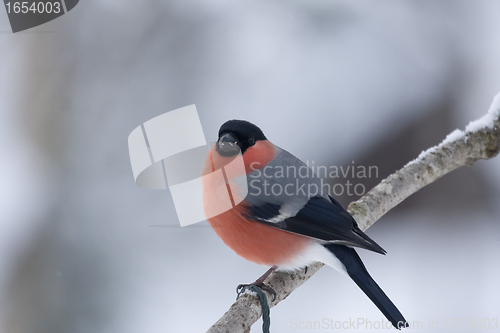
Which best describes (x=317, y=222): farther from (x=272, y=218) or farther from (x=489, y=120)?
(x=489, y=120)

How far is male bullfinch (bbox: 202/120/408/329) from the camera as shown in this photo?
5.04 feet

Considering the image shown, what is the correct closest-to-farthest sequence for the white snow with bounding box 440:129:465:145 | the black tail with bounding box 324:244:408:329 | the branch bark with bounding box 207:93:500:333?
the black tail with bounding box 324:244:408:329 → the branch bark with bounding box 207:93:500:333 → the white snow with bounding box 440:129:465:145

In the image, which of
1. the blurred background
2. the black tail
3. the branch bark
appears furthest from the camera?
the blurred background

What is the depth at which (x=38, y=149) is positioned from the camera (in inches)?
121

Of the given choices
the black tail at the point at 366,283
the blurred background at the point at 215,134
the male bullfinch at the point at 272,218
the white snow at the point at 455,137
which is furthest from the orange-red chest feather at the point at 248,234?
the white snow at the point at 455,137

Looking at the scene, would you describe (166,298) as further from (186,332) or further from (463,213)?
(463,213)

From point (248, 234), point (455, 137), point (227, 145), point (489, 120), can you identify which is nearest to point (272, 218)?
point (248, 234)

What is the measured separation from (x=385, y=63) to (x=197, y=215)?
7.85ft

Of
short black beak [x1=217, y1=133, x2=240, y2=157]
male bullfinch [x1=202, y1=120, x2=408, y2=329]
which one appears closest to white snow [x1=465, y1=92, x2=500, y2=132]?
male bullfinch [x1=202, y1=120, x2=408, y2=329]

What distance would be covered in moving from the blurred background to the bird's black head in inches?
49.5

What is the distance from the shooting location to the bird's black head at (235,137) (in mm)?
1540

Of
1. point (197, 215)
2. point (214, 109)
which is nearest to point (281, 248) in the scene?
point (197, 215)

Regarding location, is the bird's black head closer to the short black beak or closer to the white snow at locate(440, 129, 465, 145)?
the short black beak

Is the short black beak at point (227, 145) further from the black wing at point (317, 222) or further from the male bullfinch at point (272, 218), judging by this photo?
the black wing at point (317, 222)
